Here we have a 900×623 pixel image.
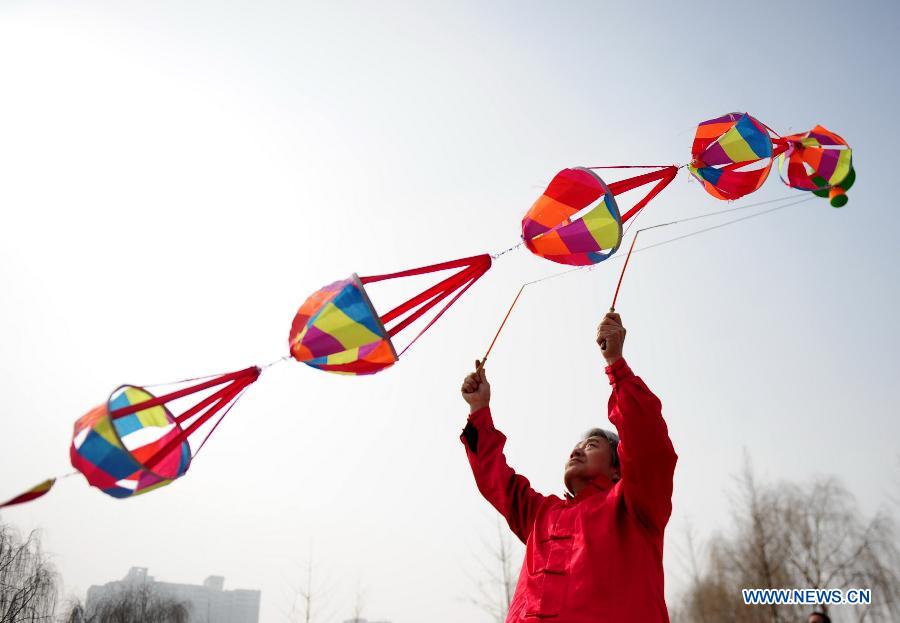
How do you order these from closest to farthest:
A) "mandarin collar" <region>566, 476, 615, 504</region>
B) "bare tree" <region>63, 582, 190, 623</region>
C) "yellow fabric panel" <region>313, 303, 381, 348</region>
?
"yellow fabric panel" <region>313, 303, 381, 348</region>, "mandarin collar" <region>566, 476, 615, 504</region>, "bare tree" <region>63, 582, 190, 623</region>

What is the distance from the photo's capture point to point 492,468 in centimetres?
326

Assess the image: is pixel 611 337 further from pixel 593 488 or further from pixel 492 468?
pixel 492 468

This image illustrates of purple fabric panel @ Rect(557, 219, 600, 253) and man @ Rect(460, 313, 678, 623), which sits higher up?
purple fabric panel @ Rect(557, 219, 600, 253)

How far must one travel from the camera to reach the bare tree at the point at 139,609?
22797 millimetres

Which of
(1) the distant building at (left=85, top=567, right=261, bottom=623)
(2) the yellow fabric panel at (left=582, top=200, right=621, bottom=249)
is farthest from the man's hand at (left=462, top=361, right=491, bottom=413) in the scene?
(1) the distant building at (left=85, top=567, right=261, bottom=623)

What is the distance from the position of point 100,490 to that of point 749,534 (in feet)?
68.3

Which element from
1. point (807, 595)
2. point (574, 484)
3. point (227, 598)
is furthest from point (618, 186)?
point (227, 598)

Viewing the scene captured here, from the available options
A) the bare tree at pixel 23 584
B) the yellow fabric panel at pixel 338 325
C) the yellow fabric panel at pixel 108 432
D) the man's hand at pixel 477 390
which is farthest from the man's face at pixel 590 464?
the bare tree at pixel 23 584

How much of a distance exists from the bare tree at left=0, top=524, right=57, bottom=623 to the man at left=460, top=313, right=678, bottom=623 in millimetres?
16270

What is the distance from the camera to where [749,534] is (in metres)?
19.3

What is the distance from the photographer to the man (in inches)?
94.7

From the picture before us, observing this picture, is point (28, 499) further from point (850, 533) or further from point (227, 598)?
point (227, 598)

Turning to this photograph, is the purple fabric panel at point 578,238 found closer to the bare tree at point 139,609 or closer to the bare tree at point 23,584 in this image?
the bare tree at point 23,584

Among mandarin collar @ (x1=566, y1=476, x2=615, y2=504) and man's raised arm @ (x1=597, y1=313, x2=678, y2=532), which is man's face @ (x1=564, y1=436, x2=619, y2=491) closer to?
mandarin collar @ (x1=566, y1=476, x2=615, y2=504)
